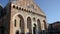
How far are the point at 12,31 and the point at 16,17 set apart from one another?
98.9 inches

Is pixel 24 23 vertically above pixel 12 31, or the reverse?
pixel 24 23

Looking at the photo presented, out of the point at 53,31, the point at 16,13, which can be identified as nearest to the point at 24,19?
the point at 16,13

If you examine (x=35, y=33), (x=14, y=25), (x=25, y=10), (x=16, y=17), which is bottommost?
(x=35, y=33)

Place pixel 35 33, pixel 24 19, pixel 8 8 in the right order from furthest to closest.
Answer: pixel 35 33 → pixel 24 19 → pixel 8 8

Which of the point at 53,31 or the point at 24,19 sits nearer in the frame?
the point at 24,19

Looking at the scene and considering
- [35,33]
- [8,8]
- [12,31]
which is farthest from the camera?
[35,33]

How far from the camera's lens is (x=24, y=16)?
18828mm

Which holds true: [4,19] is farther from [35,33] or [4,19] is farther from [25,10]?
[35,33]

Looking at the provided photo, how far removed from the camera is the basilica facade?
1697cm

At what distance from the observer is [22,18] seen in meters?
18.6

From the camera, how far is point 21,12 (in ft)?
60.6

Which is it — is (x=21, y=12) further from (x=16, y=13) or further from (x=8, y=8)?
(x=8, y=8)

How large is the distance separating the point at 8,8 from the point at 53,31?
29.5 ft

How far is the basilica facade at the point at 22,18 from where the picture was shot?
1697 cm
